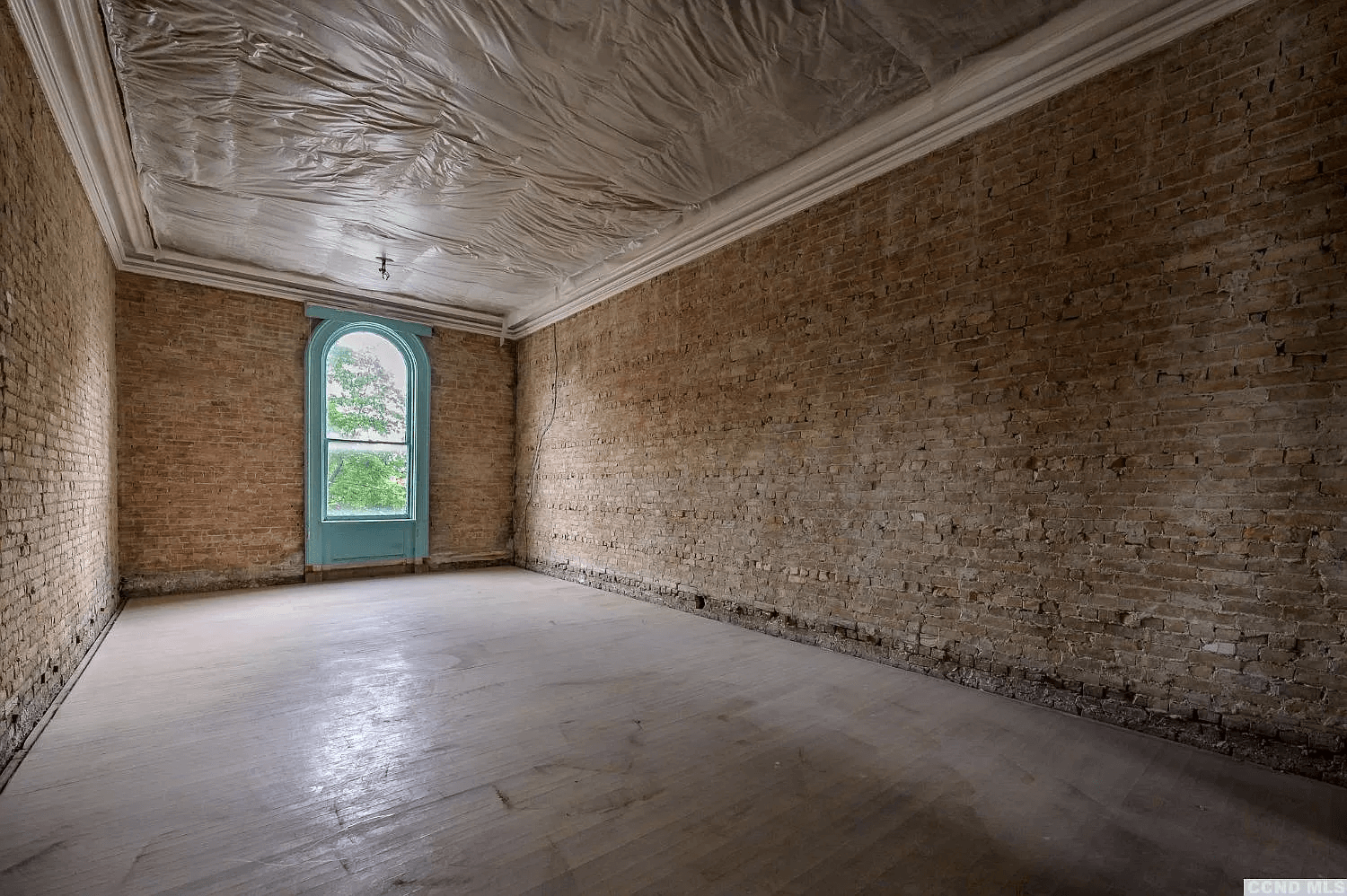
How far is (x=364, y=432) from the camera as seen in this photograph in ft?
25.4

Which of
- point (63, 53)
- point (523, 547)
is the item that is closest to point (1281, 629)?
point (63, 53)

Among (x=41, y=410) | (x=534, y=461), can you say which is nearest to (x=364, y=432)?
(x=534, y=461)

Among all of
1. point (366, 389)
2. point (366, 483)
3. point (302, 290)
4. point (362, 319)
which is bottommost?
point (366, 483)

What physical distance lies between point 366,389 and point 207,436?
178cm

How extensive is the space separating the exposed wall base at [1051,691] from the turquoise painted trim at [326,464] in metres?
4.36

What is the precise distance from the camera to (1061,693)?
3.24 meters

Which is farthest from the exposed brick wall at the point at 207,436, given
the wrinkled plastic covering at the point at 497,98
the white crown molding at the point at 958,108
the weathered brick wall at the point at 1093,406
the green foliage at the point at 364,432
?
the weathered brick wall at the point at 1093,406

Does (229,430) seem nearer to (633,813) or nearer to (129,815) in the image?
(129,815)

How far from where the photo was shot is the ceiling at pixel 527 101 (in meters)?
3.10

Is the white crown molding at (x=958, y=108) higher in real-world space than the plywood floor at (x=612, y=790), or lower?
higher

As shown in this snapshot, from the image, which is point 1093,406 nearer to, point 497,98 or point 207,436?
point 497,98

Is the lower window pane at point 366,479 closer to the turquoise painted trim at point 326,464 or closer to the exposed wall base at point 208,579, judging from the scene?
the turquoise painted trim at point 326,464

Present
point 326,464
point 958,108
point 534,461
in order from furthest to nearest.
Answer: point 534,461 → point 326,464 → point 958,108

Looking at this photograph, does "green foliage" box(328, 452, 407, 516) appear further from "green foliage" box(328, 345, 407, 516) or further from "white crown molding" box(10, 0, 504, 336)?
"white crown molding" box(10, 0, 504, 336)
